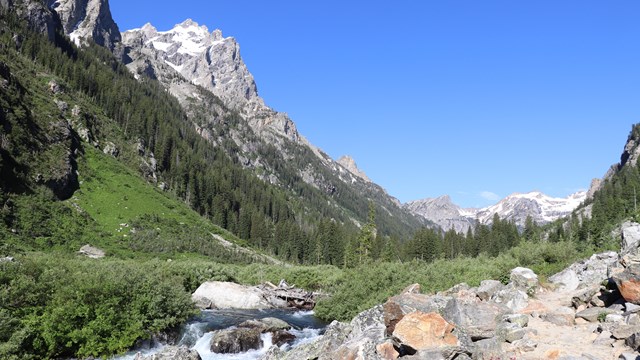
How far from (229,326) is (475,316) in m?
25.9

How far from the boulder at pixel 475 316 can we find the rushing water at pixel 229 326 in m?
16.1

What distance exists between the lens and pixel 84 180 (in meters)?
96.9

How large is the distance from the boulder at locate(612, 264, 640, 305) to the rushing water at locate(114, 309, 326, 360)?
2138 cm

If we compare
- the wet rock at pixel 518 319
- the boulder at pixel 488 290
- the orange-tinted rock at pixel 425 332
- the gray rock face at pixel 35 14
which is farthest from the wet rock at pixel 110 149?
the wet rock at pixel 518 319

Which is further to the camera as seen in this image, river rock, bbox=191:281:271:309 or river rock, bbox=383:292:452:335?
river rock, bbox=191:281:271:309

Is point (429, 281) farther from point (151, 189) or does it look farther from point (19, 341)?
point (151, 189)

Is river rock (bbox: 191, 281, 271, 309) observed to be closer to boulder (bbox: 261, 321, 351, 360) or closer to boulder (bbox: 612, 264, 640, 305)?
boulder (bbox: 261, 321, 351, 360)

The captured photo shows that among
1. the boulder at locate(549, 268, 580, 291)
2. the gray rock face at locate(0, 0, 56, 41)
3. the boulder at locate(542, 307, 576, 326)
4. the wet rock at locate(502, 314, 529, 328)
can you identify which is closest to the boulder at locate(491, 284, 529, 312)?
the boulder at locate(542, 307, 576, 326)

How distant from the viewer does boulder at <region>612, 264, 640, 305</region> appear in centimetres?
1834

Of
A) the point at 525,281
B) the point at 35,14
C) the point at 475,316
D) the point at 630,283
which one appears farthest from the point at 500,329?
the point at 35,14

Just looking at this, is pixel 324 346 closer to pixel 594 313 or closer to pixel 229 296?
pixel 594 313

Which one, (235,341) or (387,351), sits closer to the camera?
(387,351)

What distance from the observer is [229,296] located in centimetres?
5334

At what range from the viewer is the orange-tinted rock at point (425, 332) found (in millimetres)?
16734
